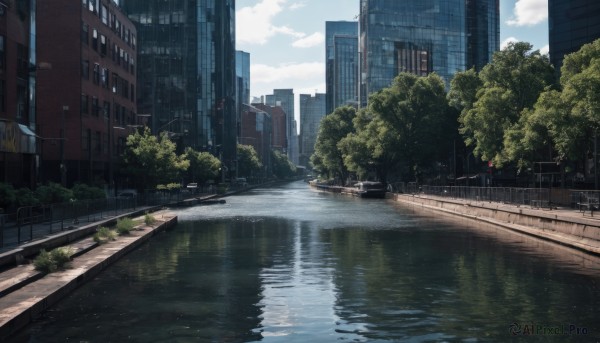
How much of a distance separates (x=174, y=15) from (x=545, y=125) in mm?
128673

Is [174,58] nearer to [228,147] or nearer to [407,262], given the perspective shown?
[228,147]

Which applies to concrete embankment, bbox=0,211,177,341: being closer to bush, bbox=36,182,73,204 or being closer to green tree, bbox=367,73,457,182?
bush, bbox=36,182,73,204

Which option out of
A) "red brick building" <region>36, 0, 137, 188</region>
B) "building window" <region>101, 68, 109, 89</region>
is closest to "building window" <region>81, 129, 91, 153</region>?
"red brick building" <region>36, 0, 137, 188</region>

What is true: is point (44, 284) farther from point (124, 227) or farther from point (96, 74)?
point (96, 74)

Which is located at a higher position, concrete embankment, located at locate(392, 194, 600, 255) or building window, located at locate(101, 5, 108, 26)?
building window, located at locate(101, 5, 108, 26)

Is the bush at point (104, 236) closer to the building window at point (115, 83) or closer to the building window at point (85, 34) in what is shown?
the building window at point (85, 34)

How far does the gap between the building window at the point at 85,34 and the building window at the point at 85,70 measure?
82.2 inches

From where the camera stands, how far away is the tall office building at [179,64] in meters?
158

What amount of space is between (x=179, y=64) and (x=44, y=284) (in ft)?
486

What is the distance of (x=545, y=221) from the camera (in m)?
36.1

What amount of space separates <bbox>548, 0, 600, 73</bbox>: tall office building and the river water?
89084mm

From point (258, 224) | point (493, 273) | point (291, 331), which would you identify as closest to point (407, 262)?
point (493, 273)

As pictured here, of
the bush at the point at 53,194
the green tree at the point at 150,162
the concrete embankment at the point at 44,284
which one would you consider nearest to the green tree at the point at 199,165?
the green tree at the point at 150,162

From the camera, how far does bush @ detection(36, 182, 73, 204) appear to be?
39156 millimetres
